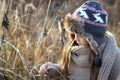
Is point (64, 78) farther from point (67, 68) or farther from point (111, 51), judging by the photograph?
point (111, 51)

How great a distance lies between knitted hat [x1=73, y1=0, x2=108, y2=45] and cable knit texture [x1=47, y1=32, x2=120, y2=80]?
0.32 ft

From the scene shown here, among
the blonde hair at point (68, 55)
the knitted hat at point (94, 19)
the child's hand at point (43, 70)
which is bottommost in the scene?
the child's hand at point (43, 70)

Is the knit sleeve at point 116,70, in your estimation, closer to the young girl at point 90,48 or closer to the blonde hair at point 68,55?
the young girl at point 90,48

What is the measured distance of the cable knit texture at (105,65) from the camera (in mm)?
4105

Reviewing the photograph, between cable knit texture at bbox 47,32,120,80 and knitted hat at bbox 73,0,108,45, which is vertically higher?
knitted hat at bbox 73,0,108,45

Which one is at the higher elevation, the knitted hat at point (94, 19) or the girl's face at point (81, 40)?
the knitted hat at point (94, 19)

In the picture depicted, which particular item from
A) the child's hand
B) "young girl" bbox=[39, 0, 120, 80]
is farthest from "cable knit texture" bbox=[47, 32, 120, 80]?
the child's hand

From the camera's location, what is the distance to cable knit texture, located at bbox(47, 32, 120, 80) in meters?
4.11

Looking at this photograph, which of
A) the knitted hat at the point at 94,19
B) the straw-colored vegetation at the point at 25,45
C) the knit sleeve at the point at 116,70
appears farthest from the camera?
the straw-colored vegetation at the point at 25,45

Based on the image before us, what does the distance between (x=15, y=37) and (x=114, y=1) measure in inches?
267

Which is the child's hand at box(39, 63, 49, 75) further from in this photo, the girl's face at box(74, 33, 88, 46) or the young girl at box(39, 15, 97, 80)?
the girl's face at box(74, 33, 88, 46)

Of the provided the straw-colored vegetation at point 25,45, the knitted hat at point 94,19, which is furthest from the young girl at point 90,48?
the straw-colored vegetation at point 25,45

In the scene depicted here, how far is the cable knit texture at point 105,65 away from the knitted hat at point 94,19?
0.10 meters

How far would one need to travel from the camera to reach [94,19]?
405 cm
